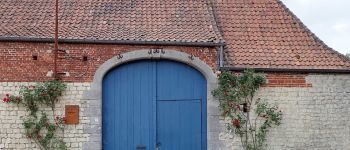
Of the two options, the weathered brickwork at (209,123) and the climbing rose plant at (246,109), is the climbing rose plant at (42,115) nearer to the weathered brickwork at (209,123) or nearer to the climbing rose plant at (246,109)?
the weathered brickwork at (209,123)

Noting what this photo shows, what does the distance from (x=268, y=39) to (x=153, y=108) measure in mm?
3387

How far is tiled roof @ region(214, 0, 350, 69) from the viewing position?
9914mm

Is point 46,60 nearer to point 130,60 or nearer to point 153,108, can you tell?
point 130,60

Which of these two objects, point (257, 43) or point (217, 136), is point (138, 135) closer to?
point (217, 136)

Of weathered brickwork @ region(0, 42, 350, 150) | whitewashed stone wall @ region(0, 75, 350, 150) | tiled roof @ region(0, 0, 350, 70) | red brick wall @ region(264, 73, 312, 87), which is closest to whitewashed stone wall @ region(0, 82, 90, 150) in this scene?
weathered brickwork @ region(0, 42, 350, 150)

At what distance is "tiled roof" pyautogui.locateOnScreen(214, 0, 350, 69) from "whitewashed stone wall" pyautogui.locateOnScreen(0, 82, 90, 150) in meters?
3.43

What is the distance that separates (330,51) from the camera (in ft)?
34.1

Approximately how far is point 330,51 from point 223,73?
292 cm

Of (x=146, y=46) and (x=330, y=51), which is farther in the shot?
(x=330, y=51)

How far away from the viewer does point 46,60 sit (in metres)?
9.31

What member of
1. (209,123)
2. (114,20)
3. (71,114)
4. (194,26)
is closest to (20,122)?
(71,114)

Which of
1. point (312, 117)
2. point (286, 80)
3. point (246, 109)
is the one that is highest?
point (286, 80)

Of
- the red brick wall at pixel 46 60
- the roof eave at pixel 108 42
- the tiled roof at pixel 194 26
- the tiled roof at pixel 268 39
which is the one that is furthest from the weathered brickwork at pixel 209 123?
the tiled roof at pixel 268 39

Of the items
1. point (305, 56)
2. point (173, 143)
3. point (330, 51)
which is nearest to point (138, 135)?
point (173, 143)
